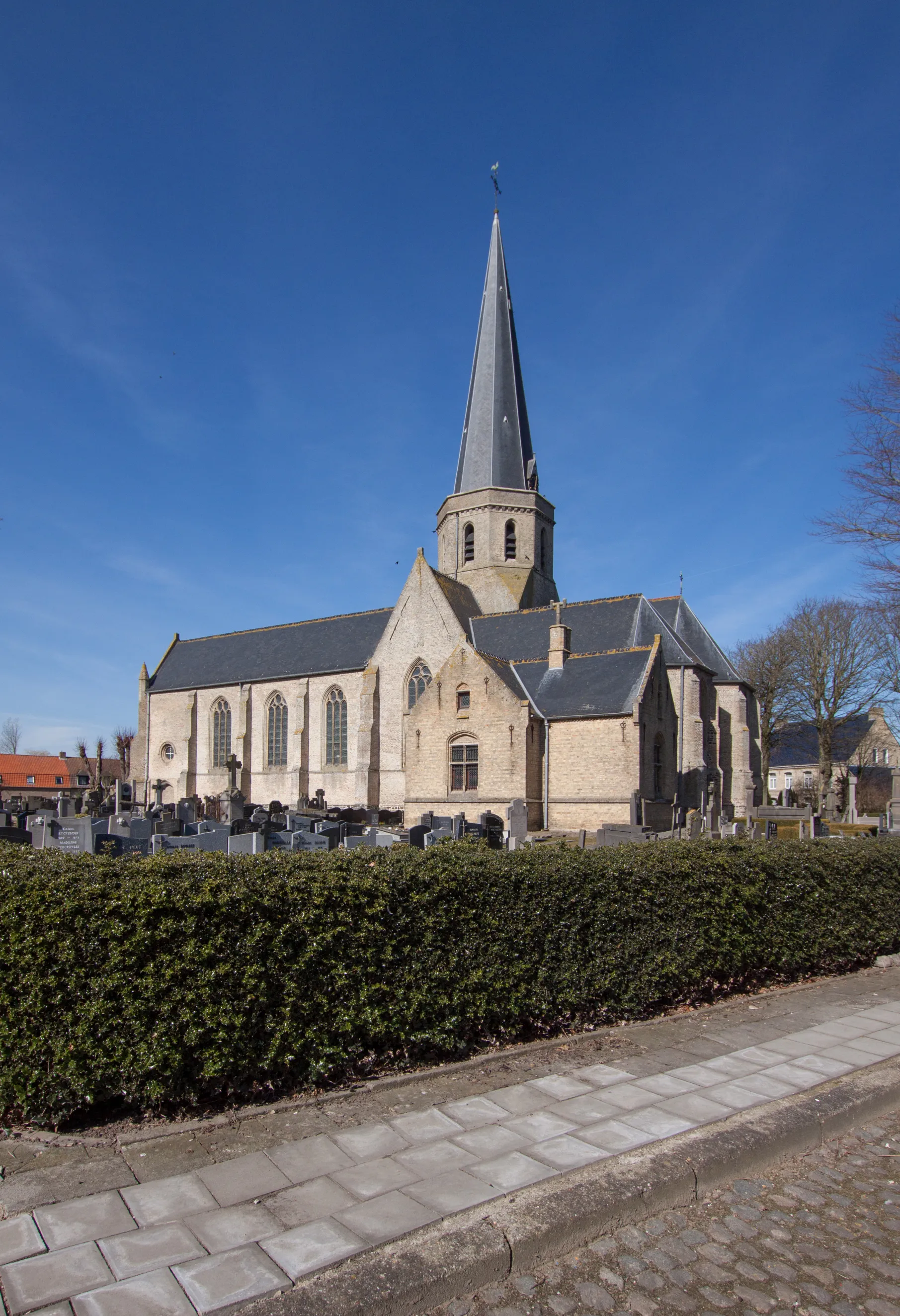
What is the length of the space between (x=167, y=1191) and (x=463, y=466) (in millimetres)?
41082

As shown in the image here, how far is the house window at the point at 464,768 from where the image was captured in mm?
29312

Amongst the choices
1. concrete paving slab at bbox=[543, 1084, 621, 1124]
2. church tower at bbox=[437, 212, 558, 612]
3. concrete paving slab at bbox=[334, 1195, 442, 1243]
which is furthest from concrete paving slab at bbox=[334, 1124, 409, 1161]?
church tower at bbox=[437, 212, 558, 612]

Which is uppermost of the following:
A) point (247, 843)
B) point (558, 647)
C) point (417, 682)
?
point (558, 647)

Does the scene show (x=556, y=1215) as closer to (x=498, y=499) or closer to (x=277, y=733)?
(x=277, y=733)

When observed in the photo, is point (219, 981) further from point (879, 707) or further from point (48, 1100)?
A: point (879, 707)

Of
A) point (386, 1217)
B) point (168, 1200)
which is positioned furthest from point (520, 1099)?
point (168, 1200)

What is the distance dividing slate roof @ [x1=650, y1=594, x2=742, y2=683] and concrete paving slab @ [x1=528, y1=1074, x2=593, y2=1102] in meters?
31.2

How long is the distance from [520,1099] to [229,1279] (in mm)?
2422

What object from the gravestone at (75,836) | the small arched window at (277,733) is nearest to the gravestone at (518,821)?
the gravestone at (75,836)

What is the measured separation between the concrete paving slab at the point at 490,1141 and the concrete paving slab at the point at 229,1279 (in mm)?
1372

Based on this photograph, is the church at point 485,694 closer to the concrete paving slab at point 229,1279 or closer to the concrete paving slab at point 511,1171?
the concrete paving slab at point 511,1171

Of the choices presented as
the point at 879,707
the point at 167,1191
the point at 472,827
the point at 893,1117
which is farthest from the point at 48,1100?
the point at 879,707

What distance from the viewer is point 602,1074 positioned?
5758mm

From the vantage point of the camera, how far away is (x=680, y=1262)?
371 cm
